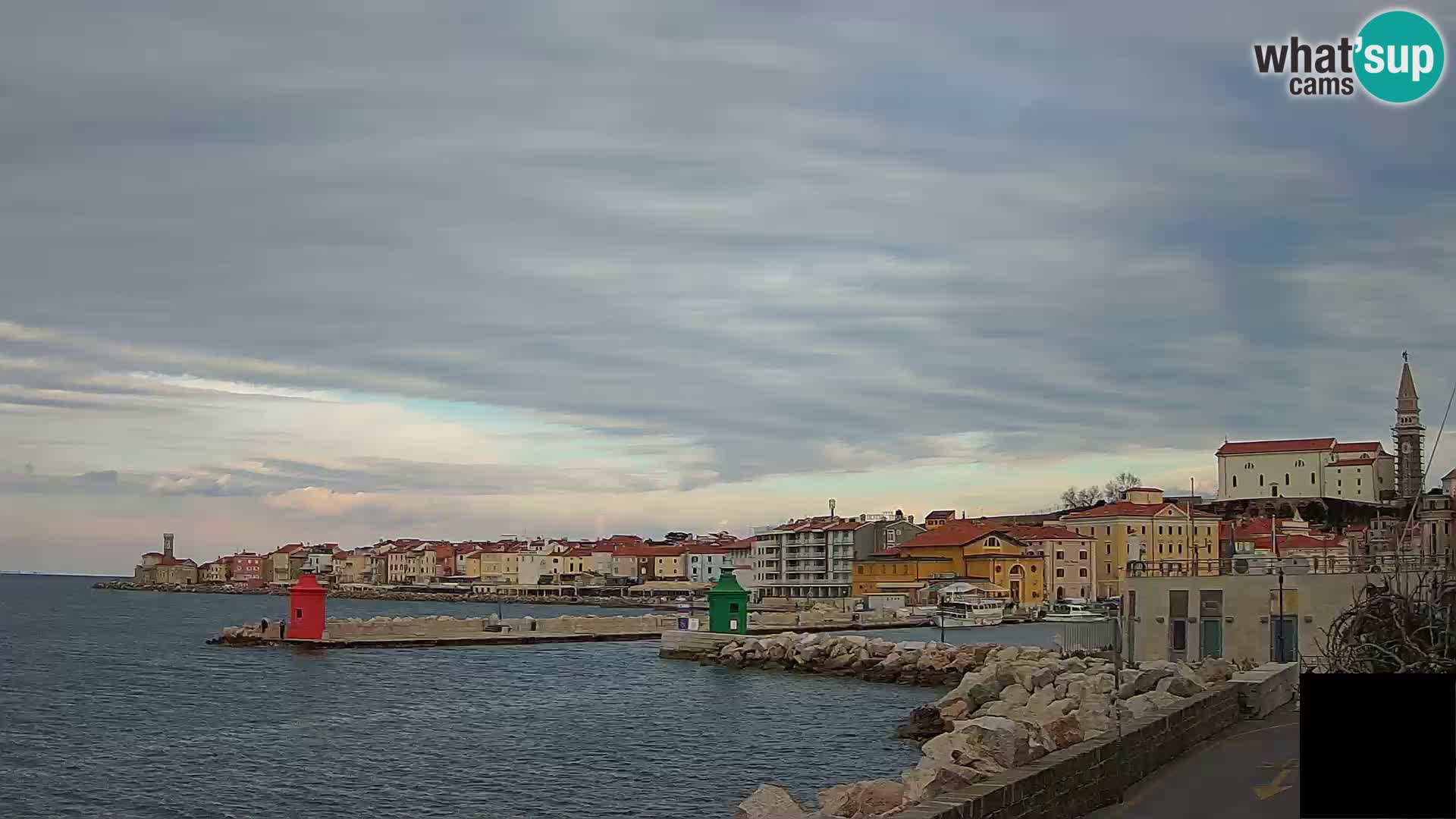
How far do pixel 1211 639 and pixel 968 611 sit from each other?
58.8 m

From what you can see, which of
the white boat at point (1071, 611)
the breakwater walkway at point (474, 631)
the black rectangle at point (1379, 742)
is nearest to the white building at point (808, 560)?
Answer: the white boat at point (1071, 611)

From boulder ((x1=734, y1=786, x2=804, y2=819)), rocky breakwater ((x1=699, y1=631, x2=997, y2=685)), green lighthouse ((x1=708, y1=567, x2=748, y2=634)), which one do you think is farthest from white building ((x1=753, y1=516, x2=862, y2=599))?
boulder ((x1=734, y1=786, x2=804, y2=819))

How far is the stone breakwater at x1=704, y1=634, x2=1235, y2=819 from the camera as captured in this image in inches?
523

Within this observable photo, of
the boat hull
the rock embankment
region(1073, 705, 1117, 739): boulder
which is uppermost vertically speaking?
region(1073, 705, 1117, 739): boulder

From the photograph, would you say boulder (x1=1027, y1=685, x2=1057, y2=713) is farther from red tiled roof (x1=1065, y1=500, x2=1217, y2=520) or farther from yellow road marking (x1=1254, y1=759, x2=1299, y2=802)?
red tiled roof (x1=1065, y1=500, x2=1217, y2=520)

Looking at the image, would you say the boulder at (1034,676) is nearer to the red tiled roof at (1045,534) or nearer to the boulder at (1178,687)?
the boulder at (1178,687)

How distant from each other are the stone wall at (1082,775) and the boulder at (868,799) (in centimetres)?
247

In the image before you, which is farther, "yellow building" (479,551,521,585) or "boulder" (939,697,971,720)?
"yellow building" (479,551,521,585)

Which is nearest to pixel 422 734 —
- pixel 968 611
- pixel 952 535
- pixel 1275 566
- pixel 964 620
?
pixel 1275 566

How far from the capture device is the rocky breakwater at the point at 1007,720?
513 inches

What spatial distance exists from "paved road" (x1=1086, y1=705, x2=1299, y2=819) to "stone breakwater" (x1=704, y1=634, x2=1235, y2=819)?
693 mm

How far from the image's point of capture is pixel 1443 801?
6121mm

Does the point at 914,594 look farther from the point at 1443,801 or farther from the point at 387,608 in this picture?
the point at 1443,801

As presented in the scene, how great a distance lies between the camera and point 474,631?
67688mm
